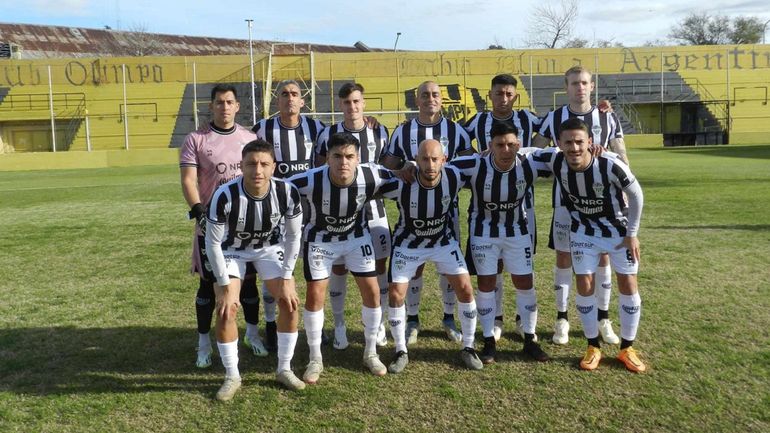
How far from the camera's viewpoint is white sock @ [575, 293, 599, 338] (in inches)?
178

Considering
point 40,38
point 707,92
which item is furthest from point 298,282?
point 40,38

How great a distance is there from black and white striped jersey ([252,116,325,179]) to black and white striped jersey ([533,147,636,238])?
6.05 feet

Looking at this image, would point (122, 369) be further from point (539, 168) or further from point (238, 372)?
point (539, 168)

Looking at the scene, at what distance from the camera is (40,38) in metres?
57.1

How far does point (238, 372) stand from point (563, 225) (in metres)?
2.65

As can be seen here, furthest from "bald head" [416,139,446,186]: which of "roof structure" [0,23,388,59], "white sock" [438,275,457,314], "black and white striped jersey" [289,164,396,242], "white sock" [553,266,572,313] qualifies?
"roof structure" [0,23,388,59]

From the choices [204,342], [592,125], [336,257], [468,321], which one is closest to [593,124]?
[592,125]

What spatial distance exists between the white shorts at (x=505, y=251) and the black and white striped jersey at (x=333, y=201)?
80cm

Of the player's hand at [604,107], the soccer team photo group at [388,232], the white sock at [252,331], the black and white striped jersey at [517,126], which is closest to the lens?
the soccer team photo group at [388,232]

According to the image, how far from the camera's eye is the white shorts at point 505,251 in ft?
15.3

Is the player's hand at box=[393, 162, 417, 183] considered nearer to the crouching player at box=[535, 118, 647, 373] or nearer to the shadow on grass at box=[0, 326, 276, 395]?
the crouching player at box=[535, 118, 647, 373]

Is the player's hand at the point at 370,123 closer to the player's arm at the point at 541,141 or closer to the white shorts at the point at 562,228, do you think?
the player's arm at the point at 541,141

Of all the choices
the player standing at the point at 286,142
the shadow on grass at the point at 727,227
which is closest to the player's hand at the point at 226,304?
the player standing at the point at 286,142

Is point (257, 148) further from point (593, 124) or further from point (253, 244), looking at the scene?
point (593, 124)
